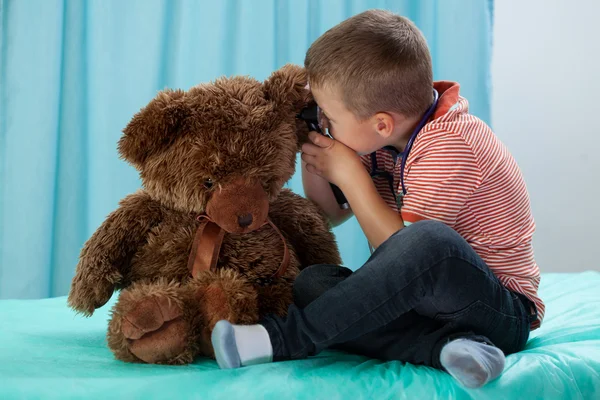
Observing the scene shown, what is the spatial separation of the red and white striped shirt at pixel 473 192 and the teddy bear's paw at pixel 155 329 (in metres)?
0.40

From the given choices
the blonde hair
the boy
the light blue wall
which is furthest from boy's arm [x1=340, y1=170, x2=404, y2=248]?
the light blue wall

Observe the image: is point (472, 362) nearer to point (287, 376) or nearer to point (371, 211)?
point (287, 376)

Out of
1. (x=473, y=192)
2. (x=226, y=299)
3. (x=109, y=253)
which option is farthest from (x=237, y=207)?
(x=473, y=192)

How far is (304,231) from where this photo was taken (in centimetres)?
118

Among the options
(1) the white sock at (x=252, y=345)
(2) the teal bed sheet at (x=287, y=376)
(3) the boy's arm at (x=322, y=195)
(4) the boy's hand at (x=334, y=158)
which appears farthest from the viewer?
(3) the boy's arm at (x=322, y=195)

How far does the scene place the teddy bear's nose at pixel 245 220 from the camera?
989mm

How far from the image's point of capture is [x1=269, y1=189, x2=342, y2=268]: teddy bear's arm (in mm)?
1172

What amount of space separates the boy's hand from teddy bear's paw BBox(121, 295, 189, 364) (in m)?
0.38

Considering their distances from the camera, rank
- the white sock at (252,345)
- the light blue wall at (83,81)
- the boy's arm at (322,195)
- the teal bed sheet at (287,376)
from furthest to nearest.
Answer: the light blue wall at (83,81) < the boy's arm at (322,195) < the white sock at (252,345) < the teal bed sheet at (287,376)

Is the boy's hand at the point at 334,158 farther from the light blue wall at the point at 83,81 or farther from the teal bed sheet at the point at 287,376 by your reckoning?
the light blue wall at the point at 83,81

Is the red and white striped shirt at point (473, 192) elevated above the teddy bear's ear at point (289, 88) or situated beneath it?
situated beneath

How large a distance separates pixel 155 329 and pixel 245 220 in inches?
8.2

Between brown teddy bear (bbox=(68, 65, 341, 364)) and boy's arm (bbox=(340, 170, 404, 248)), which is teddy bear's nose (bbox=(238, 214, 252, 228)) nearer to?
brown teddy bear (bbox=(68, 65, 341, 364))

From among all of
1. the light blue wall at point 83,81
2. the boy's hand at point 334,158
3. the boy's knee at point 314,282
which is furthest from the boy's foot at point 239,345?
the light blue wall at point 83,81
